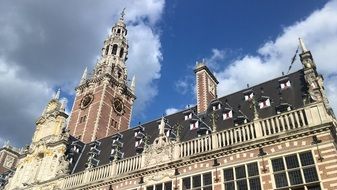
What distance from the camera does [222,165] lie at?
23.6 metres

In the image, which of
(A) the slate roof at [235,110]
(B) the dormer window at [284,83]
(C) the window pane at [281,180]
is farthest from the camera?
(B) the dormer window at [284,83]

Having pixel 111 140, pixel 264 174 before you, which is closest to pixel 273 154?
pixel 264 174

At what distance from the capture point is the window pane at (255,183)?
21.4m

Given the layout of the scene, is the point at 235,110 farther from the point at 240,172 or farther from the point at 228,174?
the point at 240,172

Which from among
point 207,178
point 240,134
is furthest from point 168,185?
point 240,134

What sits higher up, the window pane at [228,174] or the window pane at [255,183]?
the window pane at [228,174]

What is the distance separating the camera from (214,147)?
24.5m

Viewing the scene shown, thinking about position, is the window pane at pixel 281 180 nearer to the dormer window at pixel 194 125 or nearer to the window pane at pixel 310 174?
the window pane at pixel 310 174

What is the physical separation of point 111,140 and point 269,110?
59.6 feet

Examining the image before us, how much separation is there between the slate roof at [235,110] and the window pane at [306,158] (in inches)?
184

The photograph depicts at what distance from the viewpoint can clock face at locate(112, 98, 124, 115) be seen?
2328 inches

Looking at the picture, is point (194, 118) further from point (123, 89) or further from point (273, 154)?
point (123, 89)

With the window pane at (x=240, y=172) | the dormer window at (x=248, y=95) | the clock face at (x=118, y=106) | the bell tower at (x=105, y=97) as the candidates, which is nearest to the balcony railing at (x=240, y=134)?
the window pane at (x=240, y=172)

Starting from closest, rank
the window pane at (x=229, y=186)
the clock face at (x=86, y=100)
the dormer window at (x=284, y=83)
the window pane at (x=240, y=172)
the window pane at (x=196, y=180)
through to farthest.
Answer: the window pane at (x=229, y=186) < the window pane at (x=240, y=172) < the window pane at (x=196, y=180) < the dormer window at (x=284, y=83) < the clock face at (x=86, y=100)
